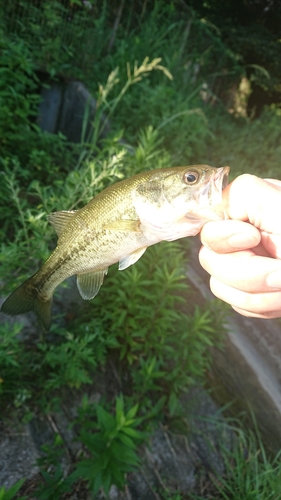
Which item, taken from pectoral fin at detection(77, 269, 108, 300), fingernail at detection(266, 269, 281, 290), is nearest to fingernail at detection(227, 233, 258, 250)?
fingernail at detection(266, 269, 281, 290)

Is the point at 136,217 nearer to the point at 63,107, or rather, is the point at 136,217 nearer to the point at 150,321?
the point at 150,321

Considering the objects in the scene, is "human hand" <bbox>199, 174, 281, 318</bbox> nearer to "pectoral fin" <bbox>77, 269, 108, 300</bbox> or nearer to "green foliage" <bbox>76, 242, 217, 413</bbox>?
"pectoral fin" <bbox>77, 269, 108, 300</bbox>

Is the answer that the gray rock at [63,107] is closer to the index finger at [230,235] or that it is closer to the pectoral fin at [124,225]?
the pectoral fin at [124,225]

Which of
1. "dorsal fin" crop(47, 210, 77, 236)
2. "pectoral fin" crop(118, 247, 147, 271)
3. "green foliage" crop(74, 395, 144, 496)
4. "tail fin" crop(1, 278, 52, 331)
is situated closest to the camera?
"pectoral fin" crop(118, 247, 147, 271)

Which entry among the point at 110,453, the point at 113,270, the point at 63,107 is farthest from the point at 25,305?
the point at 63,107

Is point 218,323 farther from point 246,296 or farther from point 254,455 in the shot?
point 246,296

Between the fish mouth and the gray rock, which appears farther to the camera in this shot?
the gray rock
